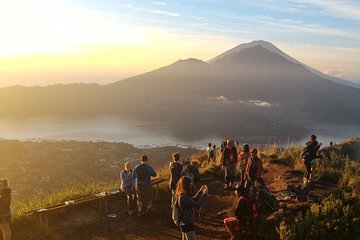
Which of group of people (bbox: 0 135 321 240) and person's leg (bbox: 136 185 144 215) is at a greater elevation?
group of people (bbox: 0 135 321 240)

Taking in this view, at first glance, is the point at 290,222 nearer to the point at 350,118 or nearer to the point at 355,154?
the point at 355,154

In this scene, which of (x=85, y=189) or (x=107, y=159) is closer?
(x=85, y=189)

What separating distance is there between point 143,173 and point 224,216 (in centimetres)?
265

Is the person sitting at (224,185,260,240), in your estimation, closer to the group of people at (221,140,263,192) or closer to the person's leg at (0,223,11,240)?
the group of people at (221,140,263,192)

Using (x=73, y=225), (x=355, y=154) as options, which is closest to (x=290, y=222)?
(x=73, y=225)

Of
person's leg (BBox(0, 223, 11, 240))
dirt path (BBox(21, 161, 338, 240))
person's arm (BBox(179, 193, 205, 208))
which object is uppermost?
person's arm (BBox(179, 193, 205, 208))

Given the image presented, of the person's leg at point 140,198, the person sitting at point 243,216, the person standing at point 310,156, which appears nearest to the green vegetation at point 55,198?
the person's leg at point 140,198

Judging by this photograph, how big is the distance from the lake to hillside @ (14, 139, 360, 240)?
93938 millimetres

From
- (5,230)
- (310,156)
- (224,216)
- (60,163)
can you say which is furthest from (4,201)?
(60,163)

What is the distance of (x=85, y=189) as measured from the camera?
45.5ft

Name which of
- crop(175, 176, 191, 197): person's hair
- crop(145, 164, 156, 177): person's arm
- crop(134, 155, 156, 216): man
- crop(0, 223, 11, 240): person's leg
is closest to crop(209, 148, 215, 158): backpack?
crop(134, 155, 156, 216): man

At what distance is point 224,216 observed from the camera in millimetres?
10945

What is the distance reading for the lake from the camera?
388 feet

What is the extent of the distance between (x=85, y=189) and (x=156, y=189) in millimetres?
2678
